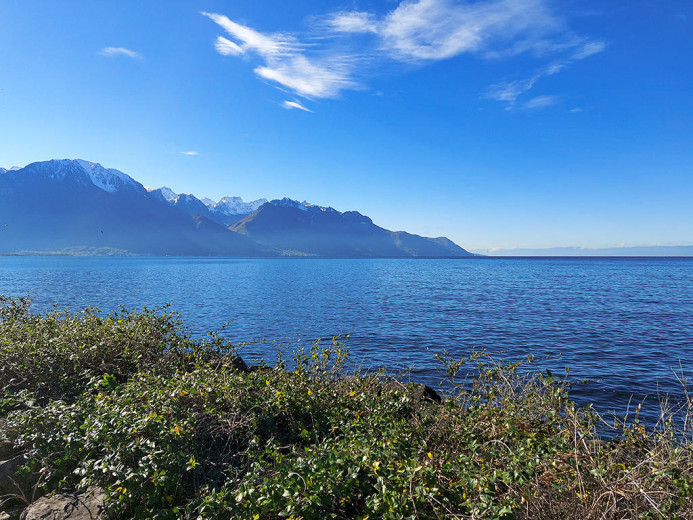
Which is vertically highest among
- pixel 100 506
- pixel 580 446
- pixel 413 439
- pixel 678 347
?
pixel 580 446

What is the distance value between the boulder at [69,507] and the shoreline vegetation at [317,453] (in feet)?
0.27

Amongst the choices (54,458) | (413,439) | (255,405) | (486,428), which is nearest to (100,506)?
(54,458)

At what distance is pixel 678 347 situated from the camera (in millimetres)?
29641

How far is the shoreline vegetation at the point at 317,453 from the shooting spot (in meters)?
5.52

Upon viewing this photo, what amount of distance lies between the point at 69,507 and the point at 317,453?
4633 millimetres

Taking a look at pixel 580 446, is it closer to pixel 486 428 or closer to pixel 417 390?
pixel 486 428

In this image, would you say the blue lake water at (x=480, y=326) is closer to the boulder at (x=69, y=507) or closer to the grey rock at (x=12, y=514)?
the boulder at (x=69, y=507)

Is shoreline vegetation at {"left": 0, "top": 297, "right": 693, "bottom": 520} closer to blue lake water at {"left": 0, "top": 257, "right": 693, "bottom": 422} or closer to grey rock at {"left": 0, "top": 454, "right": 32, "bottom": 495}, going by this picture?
grey rock at {"left": 0, "top": 454, "right": 32, "bottom": 495}

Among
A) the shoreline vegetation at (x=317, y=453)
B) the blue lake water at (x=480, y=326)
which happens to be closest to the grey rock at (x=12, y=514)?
the shoreline vegetation at (x=317, y=453)

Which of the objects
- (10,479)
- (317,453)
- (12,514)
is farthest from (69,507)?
(317,453)

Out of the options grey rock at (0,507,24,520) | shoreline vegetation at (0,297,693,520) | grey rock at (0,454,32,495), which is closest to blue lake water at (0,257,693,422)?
shoreline vegetation at (0,297,693,520)

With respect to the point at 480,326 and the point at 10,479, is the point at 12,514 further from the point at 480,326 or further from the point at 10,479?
the point at 480,326

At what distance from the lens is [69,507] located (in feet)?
22.9

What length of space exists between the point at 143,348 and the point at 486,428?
1159cm
